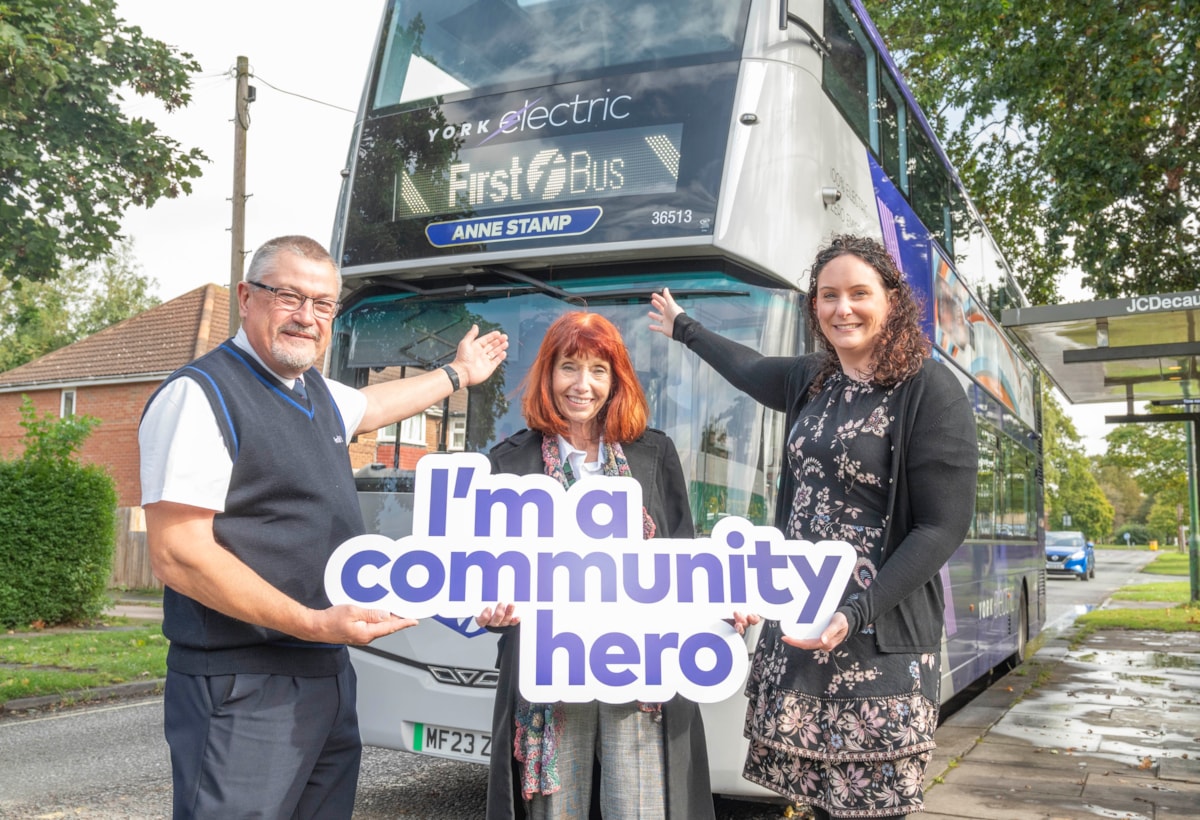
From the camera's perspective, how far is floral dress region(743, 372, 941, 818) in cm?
262

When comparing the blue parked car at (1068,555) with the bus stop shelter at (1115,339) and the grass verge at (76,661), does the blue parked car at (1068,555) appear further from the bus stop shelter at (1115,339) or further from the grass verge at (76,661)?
the grass verge at (76,661)

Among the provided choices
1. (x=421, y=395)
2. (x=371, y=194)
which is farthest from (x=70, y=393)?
(x=421, y=395)

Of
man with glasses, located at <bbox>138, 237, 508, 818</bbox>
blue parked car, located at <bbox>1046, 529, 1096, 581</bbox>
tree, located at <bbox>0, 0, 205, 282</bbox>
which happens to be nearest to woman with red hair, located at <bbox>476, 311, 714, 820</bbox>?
man with glasses, located at <bbox>138, 237, 508, 818</bbox>

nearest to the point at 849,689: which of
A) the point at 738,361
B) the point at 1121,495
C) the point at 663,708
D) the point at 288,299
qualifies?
the point at 663,708

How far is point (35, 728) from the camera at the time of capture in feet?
26.5

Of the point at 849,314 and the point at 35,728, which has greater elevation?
the point at 849,314

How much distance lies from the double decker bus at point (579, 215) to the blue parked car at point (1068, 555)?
3764 centimetres

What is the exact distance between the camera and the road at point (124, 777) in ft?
18.5

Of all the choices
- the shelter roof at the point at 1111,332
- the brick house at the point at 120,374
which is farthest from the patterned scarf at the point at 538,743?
the brick house at the point at 120,374

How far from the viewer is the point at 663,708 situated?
277cm

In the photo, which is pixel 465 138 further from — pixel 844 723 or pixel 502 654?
pixel 844 723

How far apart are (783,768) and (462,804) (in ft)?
12.1

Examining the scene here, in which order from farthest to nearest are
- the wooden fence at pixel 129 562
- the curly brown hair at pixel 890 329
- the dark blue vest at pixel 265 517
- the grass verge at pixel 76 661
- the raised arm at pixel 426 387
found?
the wooden fence at pixel 129 562
the grass verge at pixel 76 661
the raised arm at pixel 426 387
the curly brown hair at pixel 890 329
the dark blue vest at pixel 265 517

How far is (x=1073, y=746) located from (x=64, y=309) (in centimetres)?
5085
